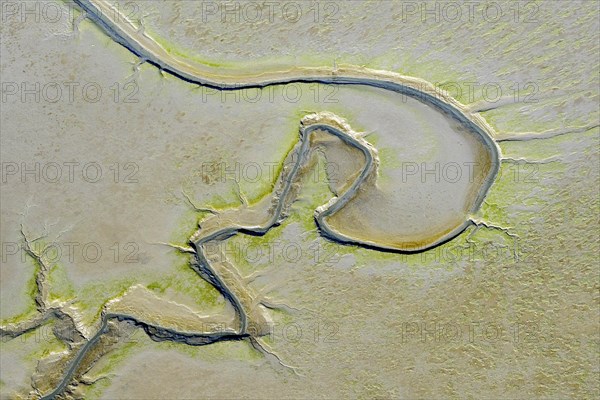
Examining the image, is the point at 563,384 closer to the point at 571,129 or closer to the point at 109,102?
the point at 571,129

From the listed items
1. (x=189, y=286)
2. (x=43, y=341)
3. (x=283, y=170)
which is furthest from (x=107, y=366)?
(x=283, y=170)

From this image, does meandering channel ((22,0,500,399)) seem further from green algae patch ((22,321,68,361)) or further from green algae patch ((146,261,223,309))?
green algae patch ((22,321,68,361))

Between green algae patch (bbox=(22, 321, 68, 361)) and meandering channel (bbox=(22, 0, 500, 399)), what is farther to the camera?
green algae patch (bbox=(22, 321, 68, 361))

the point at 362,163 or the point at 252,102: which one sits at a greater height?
the point at 252,102

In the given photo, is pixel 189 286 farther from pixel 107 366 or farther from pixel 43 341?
pixel 43 341

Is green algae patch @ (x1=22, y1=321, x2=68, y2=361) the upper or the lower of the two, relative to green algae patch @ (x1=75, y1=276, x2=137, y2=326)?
lower

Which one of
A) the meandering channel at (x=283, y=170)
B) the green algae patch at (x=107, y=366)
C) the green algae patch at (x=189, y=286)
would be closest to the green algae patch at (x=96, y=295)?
the meandering channel at (x=283, y=170)

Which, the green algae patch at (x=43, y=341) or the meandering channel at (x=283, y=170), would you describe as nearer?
the meandering channel at (x=283, y=170)

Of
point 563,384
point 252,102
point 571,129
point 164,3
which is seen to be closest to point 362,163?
point 252,102

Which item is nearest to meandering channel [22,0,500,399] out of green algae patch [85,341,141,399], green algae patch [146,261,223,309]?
green algae patch [146,261,223,309]

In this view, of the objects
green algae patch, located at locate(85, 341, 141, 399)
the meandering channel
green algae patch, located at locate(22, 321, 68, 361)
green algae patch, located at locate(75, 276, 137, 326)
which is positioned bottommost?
green algae patch, located at locate(85, 341, 141, 399)

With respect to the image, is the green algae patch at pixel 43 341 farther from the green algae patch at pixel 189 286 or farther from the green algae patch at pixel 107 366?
the green algae patch at pixel 189 286
